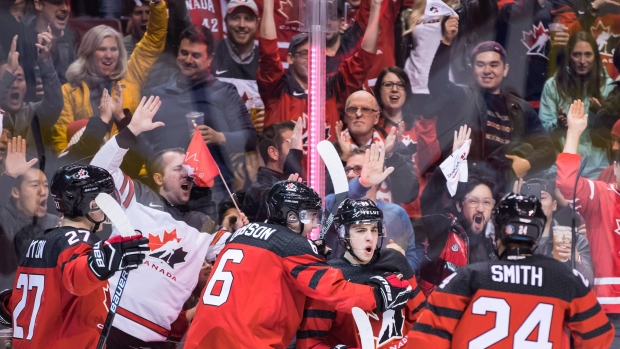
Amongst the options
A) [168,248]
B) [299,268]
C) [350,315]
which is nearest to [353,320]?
[350,315]

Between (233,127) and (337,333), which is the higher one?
(233,127)

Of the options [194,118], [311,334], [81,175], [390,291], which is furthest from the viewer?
[194,118]

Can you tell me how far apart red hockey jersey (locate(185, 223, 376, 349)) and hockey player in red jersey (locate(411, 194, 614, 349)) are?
0.53 metres

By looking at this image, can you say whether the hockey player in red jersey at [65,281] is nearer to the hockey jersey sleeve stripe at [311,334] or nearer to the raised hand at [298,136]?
the hockey jersey sleeve stripe at [311,334]

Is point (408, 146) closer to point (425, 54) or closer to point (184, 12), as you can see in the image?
point (425, 54)

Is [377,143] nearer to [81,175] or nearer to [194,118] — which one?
[194,118]

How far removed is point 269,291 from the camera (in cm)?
427

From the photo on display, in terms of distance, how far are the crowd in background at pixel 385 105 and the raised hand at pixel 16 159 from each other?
20 cm

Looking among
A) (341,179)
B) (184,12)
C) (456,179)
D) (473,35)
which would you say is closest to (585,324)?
(341,179)

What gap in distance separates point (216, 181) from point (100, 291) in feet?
4.49

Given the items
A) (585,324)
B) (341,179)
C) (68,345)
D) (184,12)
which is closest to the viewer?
(585,324)

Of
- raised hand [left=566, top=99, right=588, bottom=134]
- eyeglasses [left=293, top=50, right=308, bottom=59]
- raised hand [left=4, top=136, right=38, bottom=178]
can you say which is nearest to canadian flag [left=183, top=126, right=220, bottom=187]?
eyeglasses [left=293, top=50, right=308, bottom=59]

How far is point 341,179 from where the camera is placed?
5117 millimetres

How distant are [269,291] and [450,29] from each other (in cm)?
248
